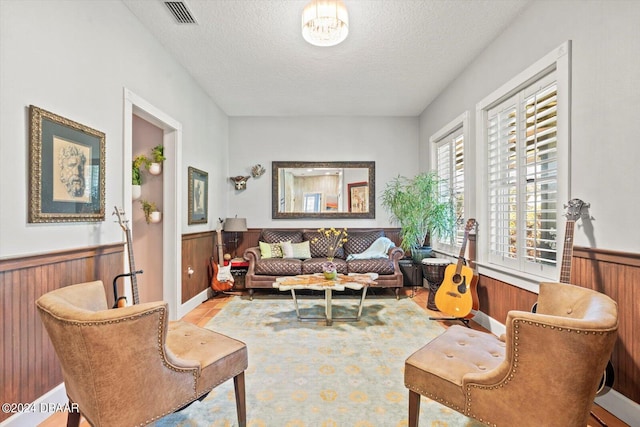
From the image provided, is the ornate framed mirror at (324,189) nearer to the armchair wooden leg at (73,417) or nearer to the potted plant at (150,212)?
the potted plant at (150,212)

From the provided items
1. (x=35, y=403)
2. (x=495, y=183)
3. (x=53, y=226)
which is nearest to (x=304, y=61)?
(x=495, y=183)

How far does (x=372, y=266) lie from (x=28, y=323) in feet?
12.3

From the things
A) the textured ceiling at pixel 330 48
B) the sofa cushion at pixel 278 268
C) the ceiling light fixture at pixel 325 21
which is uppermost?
the textured ceiling at pixel 330 48

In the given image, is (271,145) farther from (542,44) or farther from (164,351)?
(164,351)

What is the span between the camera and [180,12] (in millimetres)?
2715

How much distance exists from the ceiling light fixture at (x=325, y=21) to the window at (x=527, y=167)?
64.3 inches

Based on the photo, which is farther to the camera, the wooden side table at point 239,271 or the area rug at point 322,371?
the wooden side table at point 239,271

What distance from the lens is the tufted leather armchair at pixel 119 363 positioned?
3.98 ft

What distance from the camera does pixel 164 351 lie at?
1382 millimetres

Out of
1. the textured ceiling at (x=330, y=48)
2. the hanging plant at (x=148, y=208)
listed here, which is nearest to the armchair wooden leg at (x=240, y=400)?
the hanging plant at (x=148, y=208)

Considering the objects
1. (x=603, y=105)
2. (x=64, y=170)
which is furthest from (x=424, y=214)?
(x=64, y=170)

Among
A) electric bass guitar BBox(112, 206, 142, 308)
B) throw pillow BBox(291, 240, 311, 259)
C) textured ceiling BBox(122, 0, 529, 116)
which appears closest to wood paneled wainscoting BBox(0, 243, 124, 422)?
electric bass guitar BBox(112, 206, 142, 308)

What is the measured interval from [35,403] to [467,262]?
12.7 feet

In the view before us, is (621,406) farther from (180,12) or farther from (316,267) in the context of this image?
(180,12)
